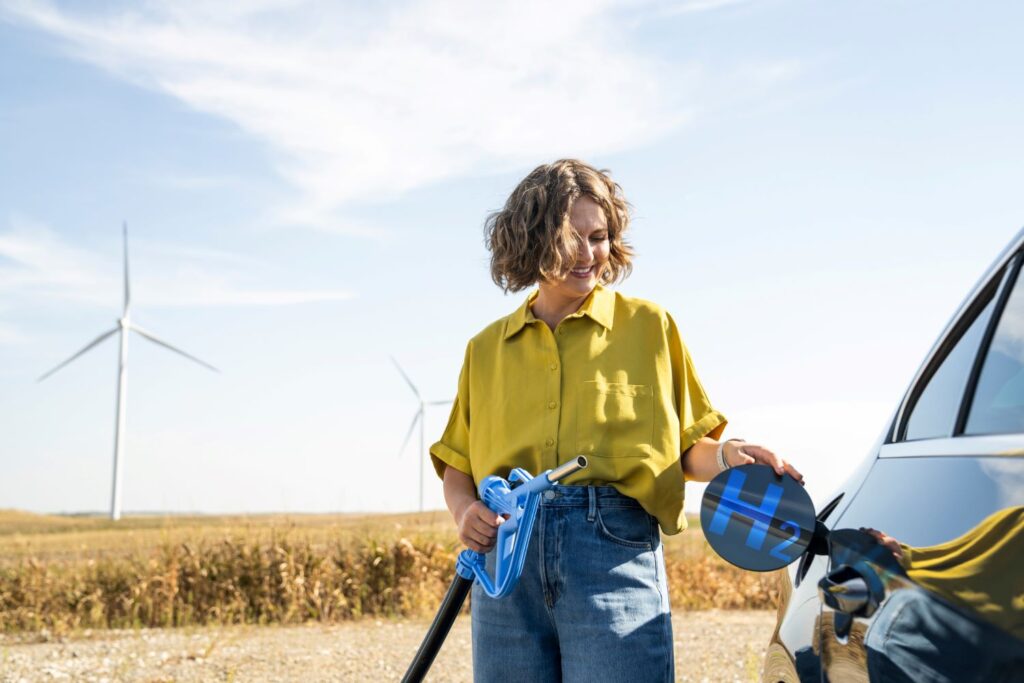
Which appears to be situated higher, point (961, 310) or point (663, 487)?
point (961, 310)

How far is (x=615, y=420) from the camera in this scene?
2.39 metres

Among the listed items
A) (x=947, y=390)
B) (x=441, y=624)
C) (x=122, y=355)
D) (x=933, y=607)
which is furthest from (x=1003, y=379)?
(x=122, y=355)

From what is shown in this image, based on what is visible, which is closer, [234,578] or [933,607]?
[933,607]

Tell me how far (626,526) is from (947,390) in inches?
30.3

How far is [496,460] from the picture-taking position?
2.51 m

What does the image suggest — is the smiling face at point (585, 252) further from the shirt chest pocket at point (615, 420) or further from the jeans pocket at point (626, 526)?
the jeans pocket at point (626, 526)

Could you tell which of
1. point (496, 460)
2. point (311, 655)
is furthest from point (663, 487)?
point (311, 655)

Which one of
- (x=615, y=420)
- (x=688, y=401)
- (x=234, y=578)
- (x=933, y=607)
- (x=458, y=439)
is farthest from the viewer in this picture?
(x=234, y=578)

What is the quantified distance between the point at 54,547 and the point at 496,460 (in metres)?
10.4

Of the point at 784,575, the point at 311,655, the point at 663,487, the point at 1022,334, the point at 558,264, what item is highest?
the point at 558,264

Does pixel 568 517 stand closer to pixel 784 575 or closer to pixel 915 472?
pixel 784 575

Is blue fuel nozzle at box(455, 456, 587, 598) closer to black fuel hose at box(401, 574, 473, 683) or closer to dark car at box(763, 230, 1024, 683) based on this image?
black fuel hose at box(401, 574, 473, 683)

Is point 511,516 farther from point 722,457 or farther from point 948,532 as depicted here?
point 948,532

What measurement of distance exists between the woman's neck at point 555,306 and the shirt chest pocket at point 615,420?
229mm
